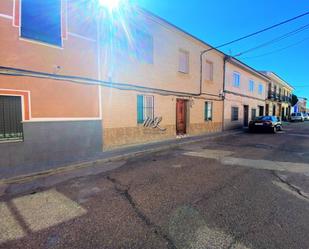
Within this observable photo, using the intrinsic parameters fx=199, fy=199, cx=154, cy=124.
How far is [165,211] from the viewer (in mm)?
3328

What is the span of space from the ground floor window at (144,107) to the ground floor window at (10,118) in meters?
5.11

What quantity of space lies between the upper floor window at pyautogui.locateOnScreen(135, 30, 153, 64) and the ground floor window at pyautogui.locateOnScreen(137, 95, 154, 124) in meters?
1.82

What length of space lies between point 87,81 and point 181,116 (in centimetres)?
678

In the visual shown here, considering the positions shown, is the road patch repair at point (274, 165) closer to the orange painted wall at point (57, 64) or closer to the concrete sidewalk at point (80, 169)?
the concrete sidewalk at point (80, 169)

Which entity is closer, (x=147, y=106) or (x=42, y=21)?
(x=42, y=21)

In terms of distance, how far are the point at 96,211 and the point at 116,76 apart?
626 centimetres

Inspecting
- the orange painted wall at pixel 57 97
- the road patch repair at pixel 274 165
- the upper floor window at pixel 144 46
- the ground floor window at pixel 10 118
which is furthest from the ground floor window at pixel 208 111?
the ground floor window at pixel 10 118

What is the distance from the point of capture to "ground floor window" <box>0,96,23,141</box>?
17.9ft

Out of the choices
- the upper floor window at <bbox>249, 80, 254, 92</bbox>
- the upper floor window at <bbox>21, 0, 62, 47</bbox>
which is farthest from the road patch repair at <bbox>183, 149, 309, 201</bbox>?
the upper floor window at <bbox>249, 80, 254, 92</bbox>

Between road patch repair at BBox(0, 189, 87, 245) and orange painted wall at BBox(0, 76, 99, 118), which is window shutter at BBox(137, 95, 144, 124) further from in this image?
road patch repair at BBox(0, 189, 87, 245)

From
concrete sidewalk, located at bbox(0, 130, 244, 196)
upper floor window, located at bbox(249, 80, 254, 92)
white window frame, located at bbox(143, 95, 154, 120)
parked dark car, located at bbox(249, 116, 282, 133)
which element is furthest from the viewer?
upper floor window, located at bbox(249, 80, 254, 92)

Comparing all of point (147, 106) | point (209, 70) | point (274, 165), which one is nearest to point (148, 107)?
point (147, 106)

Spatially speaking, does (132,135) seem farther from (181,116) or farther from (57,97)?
(181,116)

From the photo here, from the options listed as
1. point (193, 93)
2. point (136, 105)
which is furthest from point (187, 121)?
point (136, 105)
